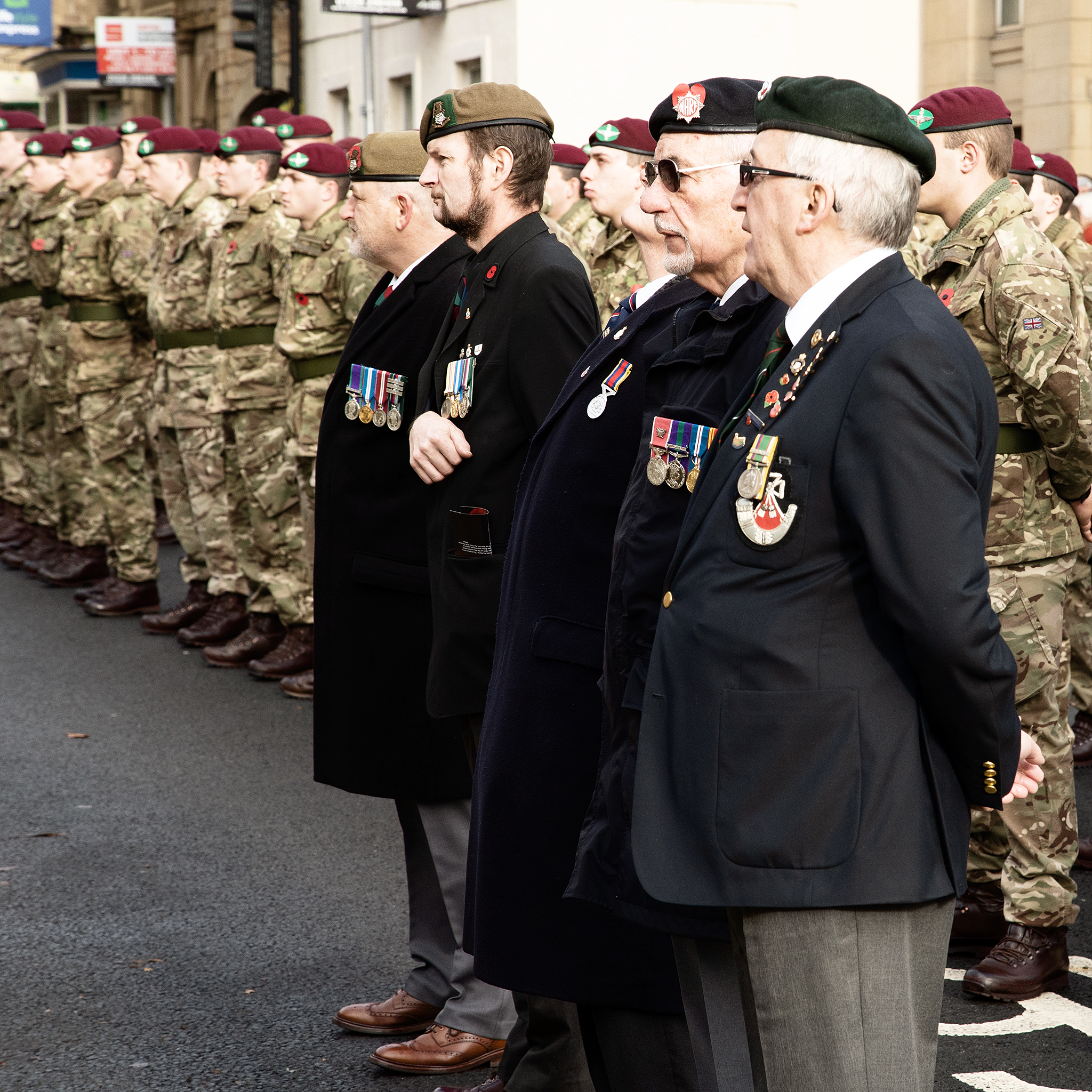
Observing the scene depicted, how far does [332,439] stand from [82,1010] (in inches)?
61.4

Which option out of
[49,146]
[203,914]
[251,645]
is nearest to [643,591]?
[203,914]

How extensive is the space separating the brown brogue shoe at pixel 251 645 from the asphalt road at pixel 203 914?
0.44 metres

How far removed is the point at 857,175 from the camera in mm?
2158

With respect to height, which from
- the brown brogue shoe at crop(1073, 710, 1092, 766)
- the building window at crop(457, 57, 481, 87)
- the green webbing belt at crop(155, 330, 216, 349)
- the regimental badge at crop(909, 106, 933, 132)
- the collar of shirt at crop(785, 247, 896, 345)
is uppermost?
the building window at crop(457, 57, 481, 87)

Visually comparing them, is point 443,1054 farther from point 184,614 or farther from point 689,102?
point 184,614

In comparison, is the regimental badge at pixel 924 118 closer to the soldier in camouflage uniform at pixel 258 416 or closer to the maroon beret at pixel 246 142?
the soldier in camouflage uniform at pixel 258 416

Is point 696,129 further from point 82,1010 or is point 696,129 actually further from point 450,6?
point 450,6

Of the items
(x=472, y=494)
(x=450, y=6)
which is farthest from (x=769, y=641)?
(x=450, y=6)

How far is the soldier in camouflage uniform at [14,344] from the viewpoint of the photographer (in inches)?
436

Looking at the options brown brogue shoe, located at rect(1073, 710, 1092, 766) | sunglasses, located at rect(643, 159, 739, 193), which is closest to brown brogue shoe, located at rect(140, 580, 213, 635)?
brown brogue shoe, located at rect(1073, 710, 1092, 766)

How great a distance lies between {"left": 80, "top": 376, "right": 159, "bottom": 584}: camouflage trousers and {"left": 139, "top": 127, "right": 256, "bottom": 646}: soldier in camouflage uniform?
1.63 ft

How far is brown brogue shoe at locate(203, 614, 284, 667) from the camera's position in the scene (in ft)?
26.7

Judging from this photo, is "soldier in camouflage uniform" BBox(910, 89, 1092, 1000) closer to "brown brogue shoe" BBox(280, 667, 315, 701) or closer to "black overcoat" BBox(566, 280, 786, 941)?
"black overcoat" BBox(566, 280, 786, 941)

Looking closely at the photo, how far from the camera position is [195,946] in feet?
14.9
